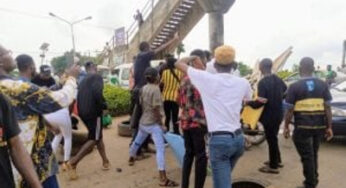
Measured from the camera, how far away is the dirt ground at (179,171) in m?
6.11

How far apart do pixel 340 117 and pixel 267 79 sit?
104 inches

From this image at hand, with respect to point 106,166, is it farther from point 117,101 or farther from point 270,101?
point 117,101

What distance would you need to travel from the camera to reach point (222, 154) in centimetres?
393

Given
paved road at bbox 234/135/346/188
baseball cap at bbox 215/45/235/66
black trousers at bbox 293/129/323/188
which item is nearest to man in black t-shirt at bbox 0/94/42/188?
baseball cap at bbox 215/45/235/66

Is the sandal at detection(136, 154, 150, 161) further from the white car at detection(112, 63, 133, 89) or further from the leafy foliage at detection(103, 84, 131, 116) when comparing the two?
the white car at detection(112, 63, 133, 89)

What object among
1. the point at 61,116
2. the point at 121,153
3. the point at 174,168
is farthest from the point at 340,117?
the point at 61,116

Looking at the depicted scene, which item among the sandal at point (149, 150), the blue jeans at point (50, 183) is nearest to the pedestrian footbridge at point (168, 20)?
the sandal at point (149, 150)

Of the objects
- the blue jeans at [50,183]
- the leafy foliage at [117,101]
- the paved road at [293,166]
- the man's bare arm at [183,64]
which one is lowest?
the paved road at [293,166]

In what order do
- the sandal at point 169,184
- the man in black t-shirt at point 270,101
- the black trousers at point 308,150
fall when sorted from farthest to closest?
the man in black t-shirt at point 270,101, the sandal at point 169,184, the black trousers at point 308,150

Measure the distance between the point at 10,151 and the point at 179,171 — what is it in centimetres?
429

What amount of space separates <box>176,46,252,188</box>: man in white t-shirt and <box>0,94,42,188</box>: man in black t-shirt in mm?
1766

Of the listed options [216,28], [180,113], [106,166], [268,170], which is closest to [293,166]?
[268,170]

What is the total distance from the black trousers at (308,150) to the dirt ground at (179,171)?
0.48 m

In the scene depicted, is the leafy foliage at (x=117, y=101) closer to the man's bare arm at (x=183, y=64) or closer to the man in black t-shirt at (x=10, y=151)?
the man's bare arm at (x=183, y=64)
